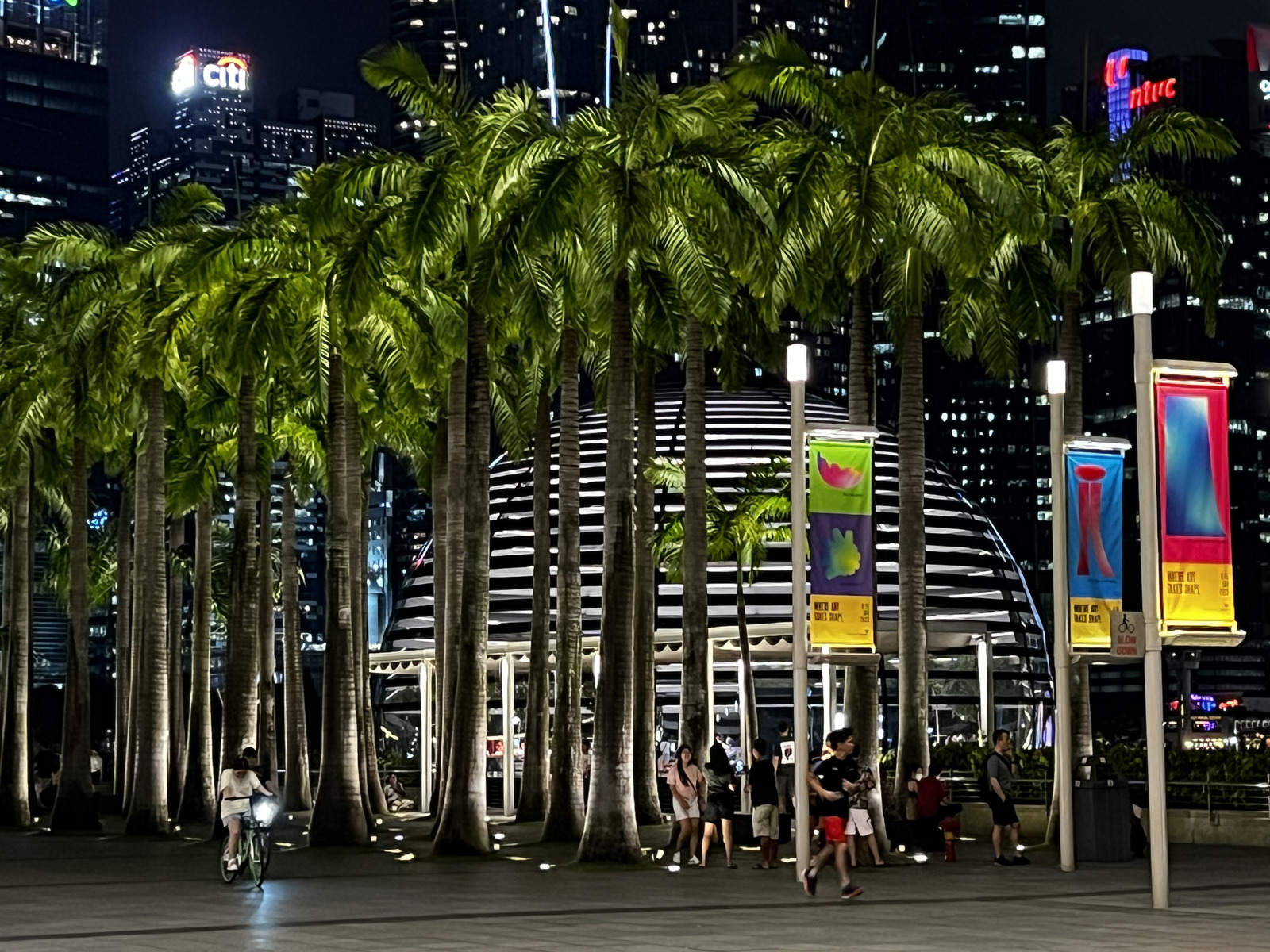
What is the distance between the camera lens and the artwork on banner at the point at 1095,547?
26.4 meters

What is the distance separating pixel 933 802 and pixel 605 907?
1074 centimetres

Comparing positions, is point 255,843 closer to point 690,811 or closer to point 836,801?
point 690,811

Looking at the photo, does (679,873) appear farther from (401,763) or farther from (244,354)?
(401,763)

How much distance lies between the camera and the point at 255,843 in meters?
27.6

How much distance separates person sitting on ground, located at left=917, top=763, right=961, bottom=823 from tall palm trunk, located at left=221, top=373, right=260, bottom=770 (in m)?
14.5

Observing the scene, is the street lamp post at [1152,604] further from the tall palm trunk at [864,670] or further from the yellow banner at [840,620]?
the tall palm trunk at [864,670]

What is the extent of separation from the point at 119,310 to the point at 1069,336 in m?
18.6

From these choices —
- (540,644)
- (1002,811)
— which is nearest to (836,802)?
(1002,811)

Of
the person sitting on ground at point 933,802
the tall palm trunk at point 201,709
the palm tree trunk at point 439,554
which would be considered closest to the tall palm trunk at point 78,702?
the tall palm trunk at point 201,709

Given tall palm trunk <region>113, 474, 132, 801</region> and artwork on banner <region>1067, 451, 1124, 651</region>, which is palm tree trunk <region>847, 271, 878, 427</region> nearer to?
artwork on banner <region>1067, 451, 1124, 651</region>

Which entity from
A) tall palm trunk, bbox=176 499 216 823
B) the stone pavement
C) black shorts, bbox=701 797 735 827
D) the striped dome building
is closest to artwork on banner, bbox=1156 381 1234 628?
the stone pavement

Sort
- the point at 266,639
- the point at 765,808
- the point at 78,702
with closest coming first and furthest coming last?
the point at 765,808
the point at 78,702
the point at 266,639

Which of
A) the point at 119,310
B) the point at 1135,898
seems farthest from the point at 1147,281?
the point at 119,310

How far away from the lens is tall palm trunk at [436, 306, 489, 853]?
33938 mm
